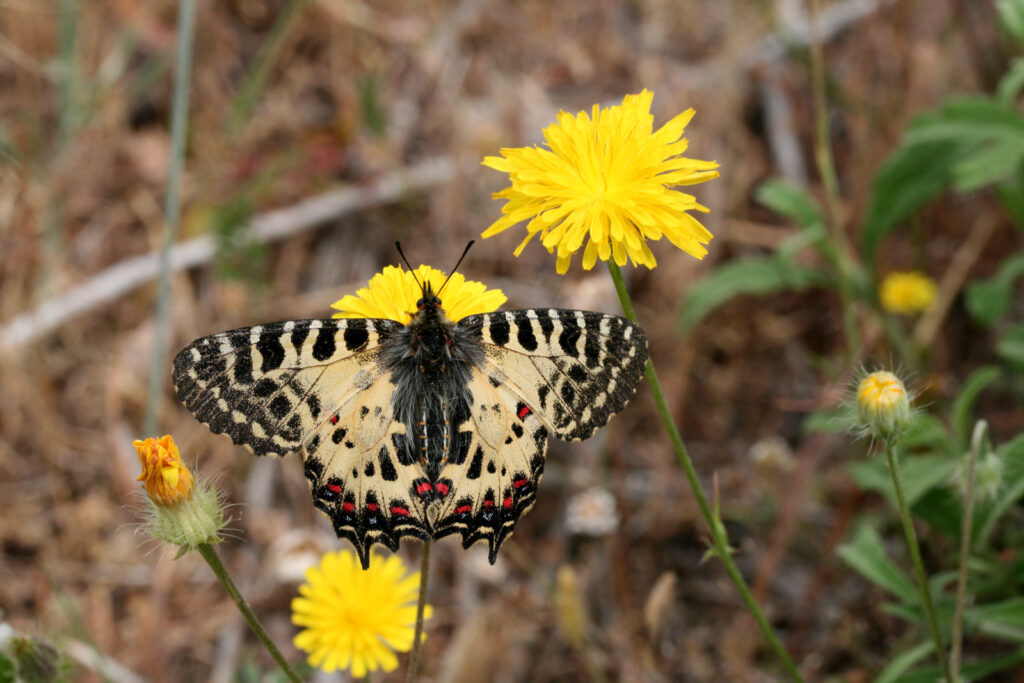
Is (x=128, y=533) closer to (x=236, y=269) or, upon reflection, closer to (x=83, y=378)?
(x=83, y=378)

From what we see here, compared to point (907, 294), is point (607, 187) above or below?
below

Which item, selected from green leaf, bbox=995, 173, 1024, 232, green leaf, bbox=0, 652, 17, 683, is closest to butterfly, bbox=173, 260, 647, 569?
green leaf, bbox=0, 652, 17, 683

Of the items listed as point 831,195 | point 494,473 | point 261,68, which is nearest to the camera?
point 494,473

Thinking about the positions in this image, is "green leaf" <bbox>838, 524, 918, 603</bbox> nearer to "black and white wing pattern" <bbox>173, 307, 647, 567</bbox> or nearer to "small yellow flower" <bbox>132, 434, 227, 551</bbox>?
"black and white wing pattern" <bbox>173, 307, 647, 567</bbox>

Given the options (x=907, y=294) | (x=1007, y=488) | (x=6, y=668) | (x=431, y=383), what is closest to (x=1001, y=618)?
(x=1007, y=488)

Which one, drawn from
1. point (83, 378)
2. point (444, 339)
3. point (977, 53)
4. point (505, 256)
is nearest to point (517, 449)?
point (444, 339)

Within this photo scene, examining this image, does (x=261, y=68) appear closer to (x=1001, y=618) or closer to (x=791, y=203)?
(x=791, y=203)

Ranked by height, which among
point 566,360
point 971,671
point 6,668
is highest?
point 566,360

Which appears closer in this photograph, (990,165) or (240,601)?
(240,601)

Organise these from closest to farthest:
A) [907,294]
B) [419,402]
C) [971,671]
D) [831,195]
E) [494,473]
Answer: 1. [494,473]
2. [419,402]
3. [971,671]
4. [831,195]
5. [907,294]
